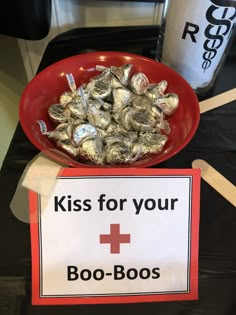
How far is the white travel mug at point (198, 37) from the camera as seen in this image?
1.64 ft

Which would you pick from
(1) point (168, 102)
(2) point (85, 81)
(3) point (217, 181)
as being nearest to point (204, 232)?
(3) point (217, 181)

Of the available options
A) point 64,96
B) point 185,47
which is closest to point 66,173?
point 64,96

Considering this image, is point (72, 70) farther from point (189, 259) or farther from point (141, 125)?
point (189, 259)

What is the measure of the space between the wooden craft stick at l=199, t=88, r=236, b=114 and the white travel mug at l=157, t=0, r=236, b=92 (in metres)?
0.02

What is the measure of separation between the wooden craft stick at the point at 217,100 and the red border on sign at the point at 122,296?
0.69ft

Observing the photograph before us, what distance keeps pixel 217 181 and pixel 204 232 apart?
8 cm

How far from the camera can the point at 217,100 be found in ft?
2.02

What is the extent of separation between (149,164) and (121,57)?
220 millimetres

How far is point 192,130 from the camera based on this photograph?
0.49 m

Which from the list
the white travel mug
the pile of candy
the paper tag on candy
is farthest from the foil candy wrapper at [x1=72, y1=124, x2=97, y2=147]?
the white travel mug

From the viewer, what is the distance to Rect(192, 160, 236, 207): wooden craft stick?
1.62ft

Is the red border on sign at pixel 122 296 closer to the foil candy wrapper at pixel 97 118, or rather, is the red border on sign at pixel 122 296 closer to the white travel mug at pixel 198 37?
the foil candy wrapper at pixel 97 118

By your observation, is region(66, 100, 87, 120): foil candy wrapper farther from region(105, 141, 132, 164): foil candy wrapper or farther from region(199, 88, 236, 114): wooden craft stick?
region(199, 88, 236, 114): wooden craft stick

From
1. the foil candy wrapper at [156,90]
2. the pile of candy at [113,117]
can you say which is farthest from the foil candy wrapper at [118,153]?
the foil candy wrapper at [156,90]
